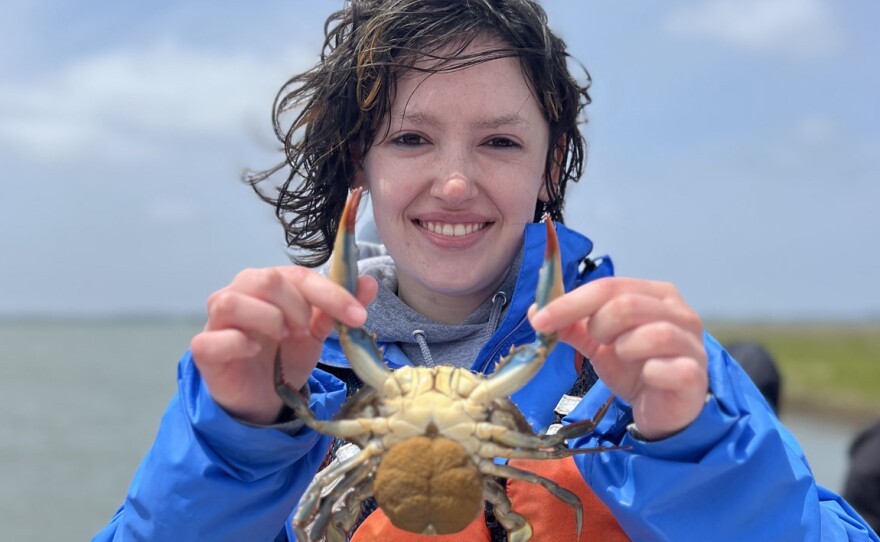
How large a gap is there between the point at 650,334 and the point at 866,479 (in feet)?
17.4

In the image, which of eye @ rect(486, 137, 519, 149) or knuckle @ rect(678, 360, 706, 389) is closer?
knuckle @ rect(678, 360, 706, 389)

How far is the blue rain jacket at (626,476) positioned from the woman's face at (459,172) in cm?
88

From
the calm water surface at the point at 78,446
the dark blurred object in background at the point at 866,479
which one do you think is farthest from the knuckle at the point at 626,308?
the calm water surface at the point at 78,446

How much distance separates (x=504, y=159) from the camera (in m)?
3.01

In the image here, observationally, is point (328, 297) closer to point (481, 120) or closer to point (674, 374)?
point (674, 374)

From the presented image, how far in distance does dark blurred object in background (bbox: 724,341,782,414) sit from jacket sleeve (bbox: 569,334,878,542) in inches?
177

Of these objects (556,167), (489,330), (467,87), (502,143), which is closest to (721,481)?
(489,330)

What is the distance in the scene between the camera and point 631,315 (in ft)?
6.75

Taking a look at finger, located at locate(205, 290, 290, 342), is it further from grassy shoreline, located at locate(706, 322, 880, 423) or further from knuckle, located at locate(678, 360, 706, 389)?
grassy shoreline, located at locate(706, 322, 880, 423)

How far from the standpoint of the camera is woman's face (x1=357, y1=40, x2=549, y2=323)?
2947 mm

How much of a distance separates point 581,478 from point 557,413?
0.26 meters

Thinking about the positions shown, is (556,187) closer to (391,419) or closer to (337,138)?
(337,138)

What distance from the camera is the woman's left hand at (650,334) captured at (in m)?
2.02

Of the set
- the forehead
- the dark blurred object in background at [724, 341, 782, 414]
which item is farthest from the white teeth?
the dark blurred object in background at [724, 341, 782, 414]
